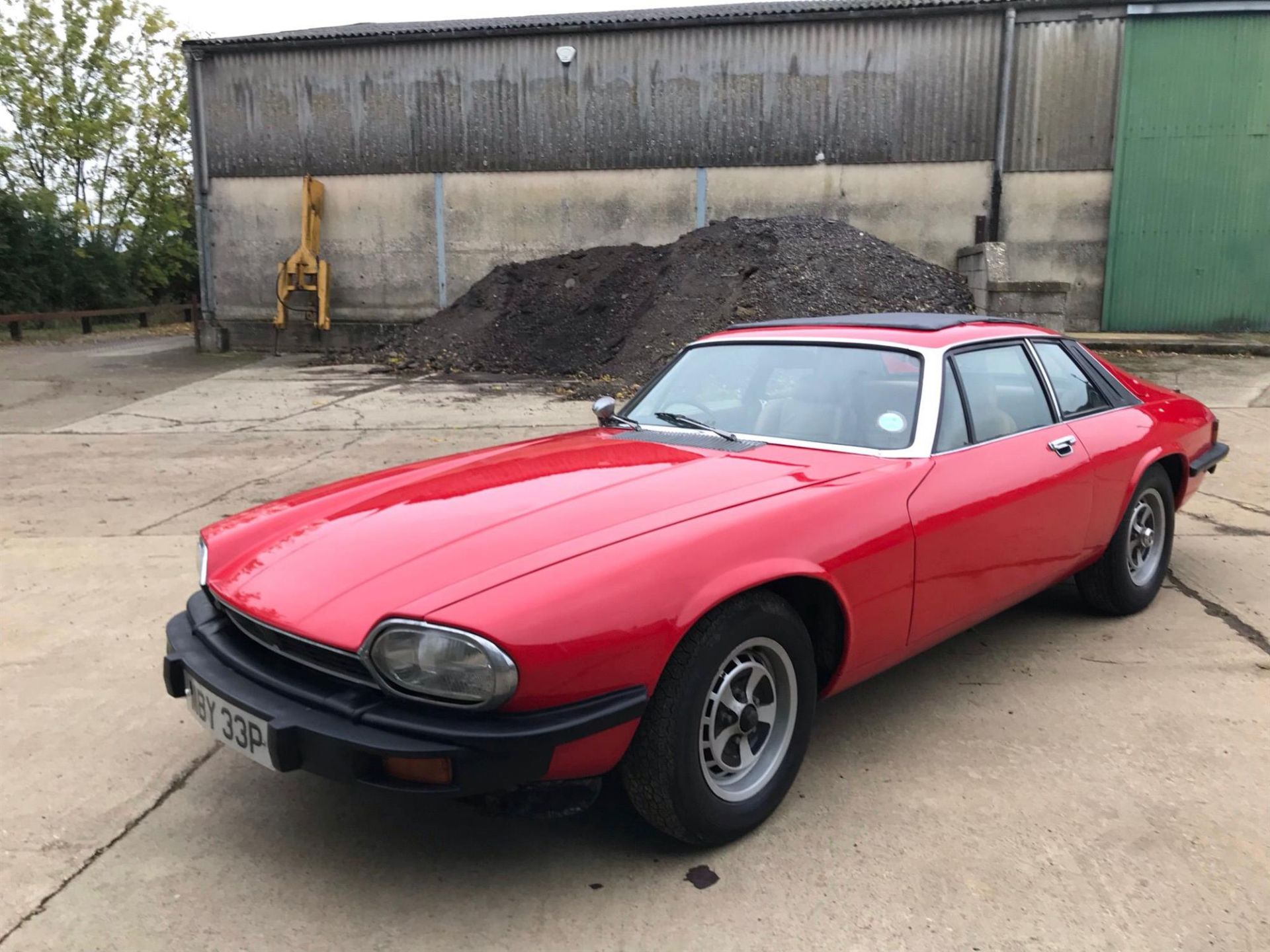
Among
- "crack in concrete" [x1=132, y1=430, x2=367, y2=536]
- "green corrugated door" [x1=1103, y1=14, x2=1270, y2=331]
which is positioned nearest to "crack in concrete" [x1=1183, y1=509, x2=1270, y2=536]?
"crack in concrete" [x1=132, y1=430, x2=367, y2=536]

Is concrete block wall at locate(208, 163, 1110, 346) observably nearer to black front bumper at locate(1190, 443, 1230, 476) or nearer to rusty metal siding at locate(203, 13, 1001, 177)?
rusty metal siding at locate(203, 13, 1001, 177)

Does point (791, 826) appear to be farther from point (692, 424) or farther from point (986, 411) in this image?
point (986, 411)

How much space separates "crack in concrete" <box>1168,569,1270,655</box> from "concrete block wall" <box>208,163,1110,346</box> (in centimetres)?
1361

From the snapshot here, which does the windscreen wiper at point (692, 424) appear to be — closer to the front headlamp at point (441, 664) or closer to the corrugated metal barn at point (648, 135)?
the front headlamp at point (441, 664)

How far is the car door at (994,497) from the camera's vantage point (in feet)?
10.4

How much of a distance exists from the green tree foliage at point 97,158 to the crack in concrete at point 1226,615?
3015 cm

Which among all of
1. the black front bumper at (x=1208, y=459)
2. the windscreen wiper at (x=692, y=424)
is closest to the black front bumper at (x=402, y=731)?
the windscreen wiper at (x=692, y=424)

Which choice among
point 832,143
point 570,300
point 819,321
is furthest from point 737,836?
point 832,143

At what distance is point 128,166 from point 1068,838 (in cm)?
3967

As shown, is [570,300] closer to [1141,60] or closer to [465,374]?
[465,374]

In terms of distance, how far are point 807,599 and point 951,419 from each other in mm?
1002

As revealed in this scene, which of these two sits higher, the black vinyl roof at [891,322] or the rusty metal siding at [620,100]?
the rusty metal siding at [620,100]

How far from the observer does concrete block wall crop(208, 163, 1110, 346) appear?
17344 millimetres

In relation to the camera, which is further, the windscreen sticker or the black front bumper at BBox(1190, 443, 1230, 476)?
the black front bumper at BBox(1190, 443, 1230, 476)
